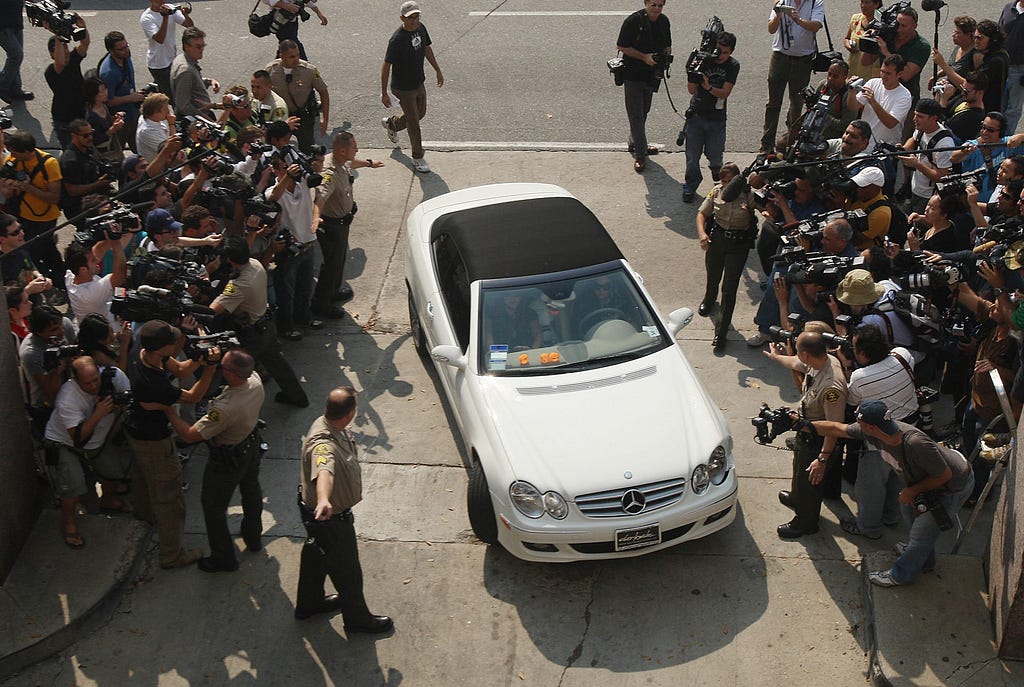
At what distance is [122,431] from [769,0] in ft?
42.2

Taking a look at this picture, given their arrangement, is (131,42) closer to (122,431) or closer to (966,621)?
(122,431)

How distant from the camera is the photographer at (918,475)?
20.5 feet

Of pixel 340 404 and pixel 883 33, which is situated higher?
pixel 883 33

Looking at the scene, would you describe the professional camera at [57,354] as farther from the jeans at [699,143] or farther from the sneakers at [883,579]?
the jeans at [699,143]

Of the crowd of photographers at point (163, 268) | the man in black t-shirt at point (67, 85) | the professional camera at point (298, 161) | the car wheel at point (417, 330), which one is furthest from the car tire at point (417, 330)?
the man in black t-shirt at point (67, 85)

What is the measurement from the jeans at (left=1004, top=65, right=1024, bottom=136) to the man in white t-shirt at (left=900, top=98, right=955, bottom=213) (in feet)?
7.77

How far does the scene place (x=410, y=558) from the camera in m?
7.38

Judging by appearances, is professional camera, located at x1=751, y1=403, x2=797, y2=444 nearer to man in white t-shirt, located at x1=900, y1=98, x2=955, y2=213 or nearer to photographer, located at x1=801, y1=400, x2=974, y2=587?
photographer, located at x1=801, y1=400, x2=974, y2=587

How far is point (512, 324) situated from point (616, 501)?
1.69m

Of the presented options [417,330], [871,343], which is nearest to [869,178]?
[871,343]

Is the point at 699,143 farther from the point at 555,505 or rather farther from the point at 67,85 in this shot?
the point at 67,85

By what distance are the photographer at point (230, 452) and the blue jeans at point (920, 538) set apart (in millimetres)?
4203

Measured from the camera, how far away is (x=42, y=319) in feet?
23.2

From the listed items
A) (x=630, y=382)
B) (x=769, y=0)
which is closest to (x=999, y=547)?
(x=630, y=382)
